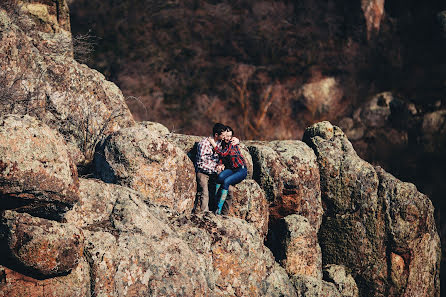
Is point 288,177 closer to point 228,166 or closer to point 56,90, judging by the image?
point 228,166

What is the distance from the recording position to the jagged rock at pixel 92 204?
9398mm

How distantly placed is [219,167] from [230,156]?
0.40 meters

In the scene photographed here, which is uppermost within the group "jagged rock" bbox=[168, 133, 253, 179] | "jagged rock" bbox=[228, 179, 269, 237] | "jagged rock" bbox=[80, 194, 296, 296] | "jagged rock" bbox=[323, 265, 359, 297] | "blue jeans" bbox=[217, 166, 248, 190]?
"jagged rock" bbox=[168, 133, 253, 179]

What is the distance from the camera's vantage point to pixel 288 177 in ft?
48.7

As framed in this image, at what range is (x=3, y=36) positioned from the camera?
39.3 ft

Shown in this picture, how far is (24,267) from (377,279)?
1223 centimetres

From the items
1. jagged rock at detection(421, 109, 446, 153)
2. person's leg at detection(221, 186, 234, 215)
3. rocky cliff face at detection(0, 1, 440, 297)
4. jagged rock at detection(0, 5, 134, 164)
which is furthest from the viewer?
jagged rock at detection(421, 109, 446, 153)

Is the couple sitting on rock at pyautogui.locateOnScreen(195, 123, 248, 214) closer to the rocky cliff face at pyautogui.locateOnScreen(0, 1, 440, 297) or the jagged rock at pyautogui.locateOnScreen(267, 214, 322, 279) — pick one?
the rocky cliff face at pyautogui.locateOnScreen(0, 1, 440, 297)

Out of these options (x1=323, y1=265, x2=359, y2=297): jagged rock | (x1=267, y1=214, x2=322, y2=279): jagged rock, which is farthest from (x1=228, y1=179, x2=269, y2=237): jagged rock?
(x1=323, y1=265, x2=359, y2=297): jagged rock

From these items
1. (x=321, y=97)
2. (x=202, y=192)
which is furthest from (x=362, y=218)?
(x=321, y=97)

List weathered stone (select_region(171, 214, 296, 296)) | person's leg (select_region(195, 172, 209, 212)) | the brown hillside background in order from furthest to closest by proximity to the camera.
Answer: the brown hillside background, person's leg (select_region(195, 172, 209, 212)), weathered stone (select_region(171, 214, 296, 296))

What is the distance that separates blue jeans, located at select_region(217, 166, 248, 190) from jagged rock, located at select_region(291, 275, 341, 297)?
3.08 meters

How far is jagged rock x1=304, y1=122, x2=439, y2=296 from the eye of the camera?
16.5 meters

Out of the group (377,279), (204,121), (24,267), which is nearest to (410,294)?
(377,279)
